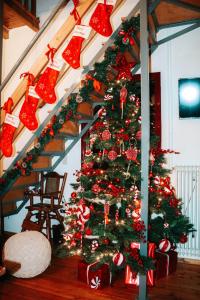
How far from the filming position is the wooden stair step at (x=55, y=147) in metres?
3.94

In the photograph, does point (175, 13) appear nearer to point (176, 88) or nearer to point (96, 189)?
point (176, 88)

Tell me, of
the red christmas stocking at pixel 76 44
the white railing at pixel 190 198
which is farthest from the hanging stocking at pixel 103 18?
the white railing at pixel 190 198

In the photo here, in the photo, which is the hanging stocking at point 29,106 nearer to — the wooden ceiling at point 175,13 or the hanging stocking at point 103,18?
the hanging stocking at point 103,18

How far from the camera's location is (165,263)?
2.93 meters

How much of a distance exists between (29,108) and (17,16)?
2.01 meters

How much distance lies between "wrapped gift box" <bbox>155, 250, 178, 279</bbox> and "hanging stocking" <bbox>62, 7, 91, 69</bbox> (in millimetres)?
2438

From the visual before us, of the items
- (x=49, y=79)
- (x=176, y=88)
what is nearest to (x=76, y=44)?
(x=49, y=79)

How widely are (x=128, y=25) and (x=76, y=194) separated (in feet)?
6.55

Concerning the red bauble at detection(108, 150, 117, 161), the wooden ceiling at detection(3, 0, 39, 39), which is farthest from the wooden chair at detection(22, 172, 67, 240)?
the wooden ceiling at detection(3, 0, 39, 39)

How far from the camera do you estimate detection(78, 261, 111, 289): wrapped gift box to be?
2624mm

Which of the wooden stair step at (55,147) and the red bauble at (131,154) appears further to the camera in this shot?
the wooden stair step at (55,147)

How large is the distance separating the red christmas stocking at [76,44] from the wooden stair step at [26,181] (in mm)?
1867

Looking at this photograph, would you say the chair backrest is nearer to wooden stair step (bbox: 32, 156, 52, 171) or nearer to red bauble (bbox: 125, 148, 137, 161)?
wooden stair step (bbox: 32, 156, 52, 171)

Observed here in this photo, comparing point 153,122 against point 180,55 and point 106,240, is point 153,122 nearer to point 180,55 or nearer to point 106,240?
point 180,55
